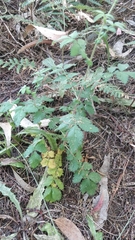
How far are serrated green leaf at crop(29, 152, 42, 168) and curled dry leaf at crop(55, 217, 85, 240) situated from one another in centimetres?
24

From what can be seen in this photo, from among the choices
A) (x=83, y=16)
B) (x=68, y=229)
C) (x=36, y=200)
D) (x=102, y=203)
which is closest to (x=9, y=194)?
(x=36, y=200)

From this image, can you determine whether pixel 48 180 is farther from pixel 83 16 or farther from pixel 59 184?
pixel 83 16

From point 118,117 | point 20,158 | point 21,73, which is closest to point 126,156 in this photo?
point 118,117

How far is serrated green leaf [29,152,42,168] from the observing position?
1443mm

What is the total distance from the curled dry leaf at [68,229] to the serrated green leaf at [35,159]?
242 mm

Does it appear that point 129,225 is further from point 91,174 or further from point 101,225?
point 91,174

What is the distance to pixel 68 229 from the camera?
1.35 meters

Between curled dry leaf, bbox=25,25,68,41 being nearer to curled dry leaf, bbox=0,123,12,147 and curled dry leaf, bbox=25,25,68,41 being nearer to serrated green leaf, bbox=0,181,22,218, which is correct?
curled dry leaf, bbox=0,123,12,147

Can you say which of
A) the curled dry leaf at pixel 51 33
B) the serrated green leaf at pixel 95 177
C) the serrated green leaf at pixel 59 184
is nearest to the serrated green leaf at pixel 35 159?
the serrated green leaf at pixel 59 184

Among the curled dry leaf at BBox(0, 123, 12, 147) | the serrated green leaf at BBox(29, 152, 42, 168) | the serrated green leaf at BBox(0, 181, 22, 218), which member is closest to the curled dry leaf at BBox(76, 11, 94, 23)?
the curled dry leaf at BBox(0, 123, 12, 147)

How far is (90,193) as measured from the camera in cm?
140

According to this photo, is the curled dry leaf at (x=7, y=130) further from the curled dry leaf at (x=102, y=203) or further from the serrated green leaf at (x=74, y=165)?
the curled dry leaf at (x=102, y=203)

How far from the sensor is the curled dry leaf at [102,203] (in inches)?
54.5

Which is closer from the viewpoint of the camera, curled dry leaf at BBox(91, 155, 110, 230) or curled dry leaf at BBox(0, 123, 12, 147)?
curled dry leaf at BBox(91, 155, 110, 230)
